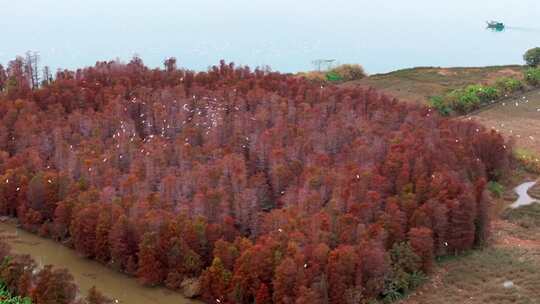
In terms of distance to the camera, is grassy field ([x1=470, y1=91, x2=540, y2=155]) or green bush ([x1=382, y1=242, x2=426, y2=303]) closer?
green bush ([x1=382, y1=242, x2=426, y2=303])

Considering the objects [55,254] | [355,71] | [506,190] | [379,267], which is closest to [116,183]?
[55,254]

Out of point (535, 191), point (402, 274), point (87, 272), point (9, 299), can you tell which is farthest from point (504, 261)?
point (9, 299)

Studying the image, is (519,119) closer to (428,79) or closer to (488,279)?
(428,79)

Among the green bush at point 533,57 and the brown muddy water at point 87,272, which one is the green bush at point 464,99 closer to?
the green bush at point 533,57

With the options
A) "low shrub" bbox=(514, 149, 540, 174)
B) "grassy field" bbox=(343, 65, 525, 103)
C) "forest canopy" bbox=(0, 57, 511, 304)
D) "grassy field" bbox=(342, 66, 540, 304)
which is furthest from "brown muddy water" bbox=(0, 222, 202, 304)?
"grassy field" bbox=(343, 65, 525, 103)

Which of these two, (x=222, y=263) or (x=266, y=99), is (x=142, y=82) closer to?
(x=266, y=99)

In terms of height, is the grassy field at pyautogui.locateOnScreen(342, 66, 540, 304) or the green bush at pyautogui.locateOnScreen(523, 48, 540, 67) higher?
the green bush at pyautogui.locateOnScreen(523, 48, 540, 67)

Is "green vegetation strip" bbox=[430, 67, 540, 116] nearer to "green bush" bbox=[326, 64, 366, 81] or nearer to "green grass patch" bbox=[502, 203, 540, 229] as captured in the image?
"green bush" bbox=[326, 64, 366, 81]
